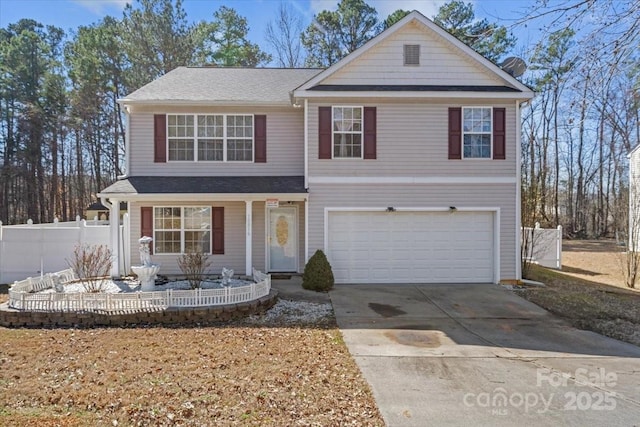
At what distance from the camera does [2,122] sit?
26.3m

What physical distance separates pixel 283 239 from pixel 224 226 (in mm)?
1892

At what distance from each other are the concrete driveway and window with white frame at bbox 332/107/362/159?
14.3ft

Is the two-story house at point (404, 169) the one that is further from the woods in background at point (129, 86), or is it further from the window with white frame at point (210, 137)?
the woods in background at point (129, 86)

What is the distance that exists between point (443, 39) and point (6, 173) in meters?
29.1

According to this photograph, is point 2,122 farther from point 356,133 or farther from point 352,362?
point 352,362

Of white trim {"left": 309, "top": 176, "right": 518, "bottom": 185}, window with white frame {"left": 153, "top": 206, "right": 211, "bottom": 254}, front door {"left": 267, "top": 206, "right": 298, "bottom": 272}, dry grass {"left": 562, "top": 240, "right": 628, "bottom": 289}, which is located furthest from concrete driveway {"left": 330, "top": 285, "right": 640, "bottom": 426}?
dry grass {"left": 562, "top": 240, "right": 628, "bottom": 289}

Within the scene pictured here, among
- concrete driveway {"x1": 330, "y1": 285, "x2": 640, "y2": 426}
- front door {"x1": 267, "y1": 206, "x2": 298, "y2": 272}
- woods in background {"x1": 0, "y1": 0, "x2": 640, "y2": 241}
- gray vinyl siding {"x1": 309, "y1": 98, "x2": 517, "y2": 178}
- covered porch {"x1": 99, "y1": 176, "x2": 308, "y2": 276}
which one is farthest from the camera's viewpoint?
woods in background {"x1": 0, "y1": 0, "x2": 640, "y2": 241}

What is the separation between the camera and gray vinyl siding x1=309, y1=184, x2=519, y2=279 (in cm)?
1106

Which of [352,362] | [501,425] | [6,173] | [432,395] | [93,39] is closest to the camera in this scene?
[501,425]

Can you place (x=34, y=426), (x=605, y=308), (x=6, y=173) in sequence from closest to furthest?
(x=34, y=426)
(x=605, y=308)
(x=6, y=173)

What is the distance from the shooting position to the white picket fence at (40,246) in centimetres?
1159

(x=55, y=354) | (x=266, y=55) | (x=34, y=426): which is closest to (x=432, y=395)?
(x=34, y=426)

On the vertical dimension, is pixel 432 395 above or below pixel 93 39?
below

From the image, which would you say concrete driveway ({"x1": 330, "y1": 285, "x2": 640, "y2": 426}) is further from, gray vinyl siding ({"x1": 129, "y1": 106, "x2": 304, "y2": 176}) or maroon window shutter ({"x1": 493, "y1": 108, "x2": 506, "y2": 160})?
gray vinyl siding ({"x1": 129, "y1": 106, "x2": 304, "y2": 176})
